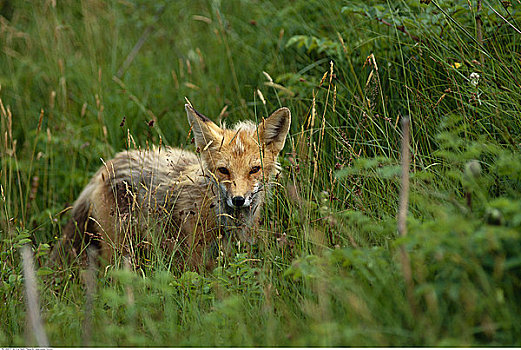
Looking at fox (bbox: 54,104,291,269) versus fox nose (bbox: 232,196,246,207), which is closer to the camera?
fox nose (bbox: 232,196,246,207)

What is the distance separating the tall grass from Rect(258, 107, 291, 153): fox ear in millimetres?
197

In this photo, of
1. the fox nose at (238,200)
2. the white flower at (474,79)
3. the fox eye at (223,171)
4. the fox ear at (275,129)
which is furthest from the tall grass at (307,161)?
the fox eye at (223,171)

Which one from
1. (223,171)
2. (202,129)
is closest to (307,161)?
(223,171)

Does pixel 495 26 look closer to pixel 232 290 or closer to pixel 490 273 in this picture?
pixel 490 273

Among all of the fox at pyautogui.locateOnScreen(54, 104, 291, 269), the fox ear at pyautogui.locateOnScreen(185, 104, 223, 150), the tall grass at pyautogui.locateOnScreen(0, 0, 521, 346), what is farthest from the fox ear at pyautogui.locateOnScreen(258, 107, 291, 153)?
the fox ear at pyautogui.locateOnScreen(185, 104, 223, 150)

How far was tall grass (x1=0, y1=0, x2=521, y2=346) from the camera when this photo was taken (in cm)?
229

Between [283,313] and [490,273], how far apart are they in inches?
46.0

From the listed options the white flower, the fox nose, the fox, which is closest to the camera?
the white flower

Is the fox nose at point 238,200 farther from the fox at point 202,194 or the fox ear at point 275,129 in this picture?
the fox ear at point 275,129

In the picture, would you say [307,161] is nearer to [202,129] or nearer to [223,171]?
[223,171]

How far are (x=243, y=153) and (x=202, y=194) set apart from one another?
0.58 metres

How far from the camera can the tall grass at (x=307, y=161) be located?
7.50 feet

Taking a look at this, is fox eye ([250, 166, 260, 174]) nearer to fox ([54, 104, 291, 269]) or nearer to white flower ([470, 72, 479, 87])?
fox ([54, 104, 291, 269])

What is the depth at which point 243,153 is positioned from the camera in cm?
433
